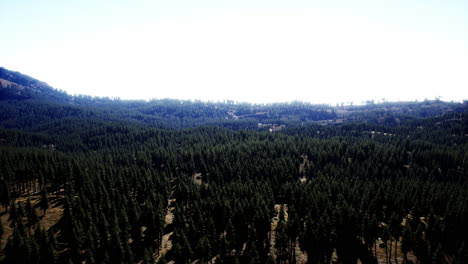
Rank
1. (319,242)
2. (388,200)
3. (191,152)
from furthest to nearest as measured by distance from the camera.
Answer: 1. (191,152)
2. (388,200)
3. (319,242)

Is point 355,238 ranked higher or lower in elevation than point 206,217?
lower

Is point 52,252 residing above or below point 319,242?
above

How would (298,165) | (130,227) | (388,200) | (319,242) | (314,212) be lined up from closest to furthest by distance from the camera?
(319,242), (130,227), (314,212), (388,200), (298,165)

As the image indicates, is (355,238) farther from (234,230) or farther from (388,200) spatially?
(234,230)

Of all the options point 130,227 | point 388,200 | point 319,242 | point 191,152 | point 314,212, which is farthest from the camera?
point 191,152

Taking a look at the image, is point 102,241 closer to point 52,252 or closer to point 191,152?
point 52,252

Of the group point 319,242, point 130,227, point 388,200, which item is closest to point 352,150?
point 388,200

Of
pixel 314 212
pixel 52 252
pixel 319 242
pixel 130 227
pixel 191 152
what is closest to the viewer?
pixel 52 252

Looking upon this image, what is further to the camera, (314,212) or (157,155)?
(157,155)

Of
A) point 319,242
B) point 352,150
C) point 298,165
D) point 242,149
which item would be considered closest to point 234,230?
point 319,242
